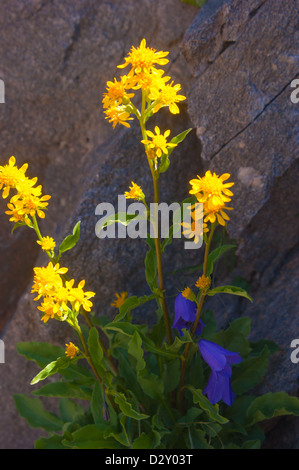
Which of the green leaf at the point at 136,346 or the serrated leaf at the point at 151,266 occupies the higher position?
the serrated leaf at the point at 151,266

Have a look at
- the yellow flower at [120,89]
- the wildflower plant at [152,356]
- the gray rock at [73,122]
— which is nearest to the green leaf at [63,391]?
the wildflower plant at [152,356]

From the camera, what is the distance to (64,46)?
2.37 meters

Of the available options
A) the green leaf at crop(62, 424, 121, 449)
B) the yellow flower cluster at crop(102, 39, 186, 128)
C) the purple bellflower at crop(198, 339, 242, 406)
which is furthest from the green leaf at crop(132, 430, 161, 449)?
the yellow flower cluster at crop(102, 39, 186, 128)

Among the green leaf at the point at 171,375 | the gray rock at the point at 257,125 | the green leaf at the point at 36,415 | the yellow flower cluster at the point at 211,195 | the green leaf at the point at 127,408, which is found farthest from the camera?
the green leaf at the point at 36,415

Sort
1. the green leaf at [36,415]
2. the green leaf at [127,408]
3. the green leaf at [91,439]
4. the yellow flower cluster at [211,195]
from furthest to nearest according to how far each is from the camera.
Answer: the green leaf at [36,415], the green leaf at [91,439], the green leaf at [127,408], the yellow flower cluster at [211,195]

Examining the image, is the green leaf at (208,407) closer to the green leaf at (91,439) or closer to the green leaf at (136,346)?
the green leaf at (136,346)

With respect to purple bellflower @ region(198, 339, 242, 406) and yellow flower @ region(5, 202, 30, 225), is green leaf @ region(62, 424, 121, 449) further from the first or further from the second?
yellow flower @ region(5, 202, 30, 225)

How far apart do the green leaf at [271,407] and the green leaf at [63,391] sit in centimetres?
63

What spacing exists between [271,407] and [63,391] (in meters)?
0.80

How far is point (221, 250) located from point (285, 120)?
2.29ft

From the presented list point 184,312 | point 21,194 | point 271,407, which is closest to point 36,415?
point 184,312

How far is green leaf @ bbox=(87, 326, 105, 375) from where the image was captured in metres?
1.72

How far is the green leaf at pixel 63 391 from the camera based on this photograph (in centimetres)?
195
